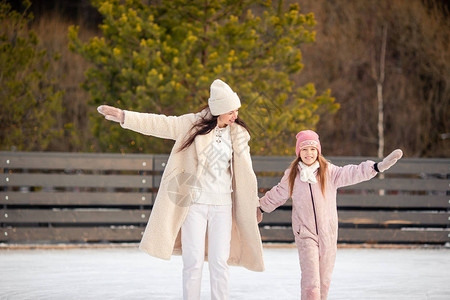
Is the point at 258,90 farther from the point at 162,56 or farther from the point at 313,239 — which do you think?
the point at 313,239

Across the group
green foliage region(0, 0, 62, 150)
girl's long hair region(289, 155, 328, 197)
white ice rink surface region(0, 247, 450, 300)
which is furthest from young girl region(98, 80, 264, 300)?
green foliage region(0, 0, 62, 150)

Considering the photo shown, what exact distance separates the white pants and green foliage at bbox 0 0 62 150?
338 inches

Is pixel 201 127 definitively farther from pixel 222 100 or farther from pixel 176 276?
pixel 176 276

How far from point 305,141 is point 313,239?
60cm

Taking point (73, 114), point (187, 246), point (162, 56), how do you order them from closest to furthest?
point (187, 246) → point (162, 56) → point (73, 114)

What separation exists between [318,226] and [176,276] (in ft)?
6.83

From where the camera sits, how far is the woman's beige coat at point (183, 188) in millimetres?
4090

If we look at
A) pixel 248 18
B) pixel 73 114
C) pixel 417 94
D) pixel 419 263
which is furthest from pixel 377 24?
pixel 419 263

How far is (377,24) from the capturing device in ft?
75.7

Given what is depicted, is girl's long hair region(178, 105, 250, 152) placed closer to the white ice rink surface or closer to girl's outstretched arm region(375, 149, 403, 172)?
girl's outstretched arm region(375, 149, 403, 172)

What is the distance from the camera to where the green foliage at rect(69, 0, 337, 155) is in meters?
10.9

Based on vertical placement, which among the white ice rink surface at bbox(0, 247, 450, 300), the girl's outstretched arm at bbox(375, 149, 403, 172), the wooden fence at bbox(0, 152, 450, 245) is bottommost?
the white ice rink surface at bbox(0, 247, 450, 300)

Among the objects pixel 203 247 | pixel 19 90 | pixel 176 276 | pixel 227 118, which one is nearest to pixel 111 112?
pixel 227 118

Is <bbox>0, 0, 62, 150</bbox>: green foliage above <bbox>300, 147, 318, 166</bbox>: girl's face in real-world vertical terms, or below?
above
